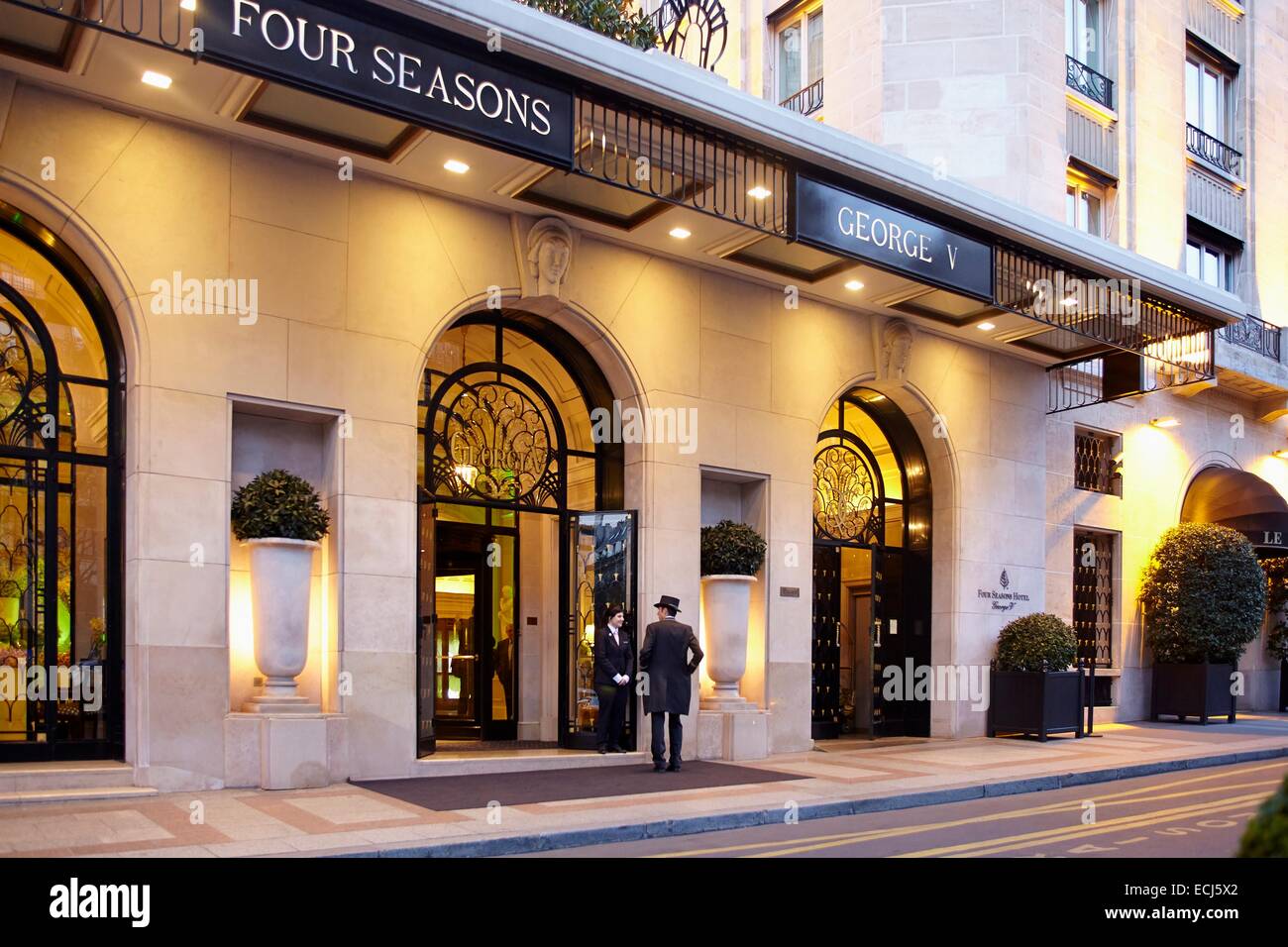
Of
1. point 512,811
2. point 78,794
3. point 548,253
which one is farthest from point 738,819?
point 548,253

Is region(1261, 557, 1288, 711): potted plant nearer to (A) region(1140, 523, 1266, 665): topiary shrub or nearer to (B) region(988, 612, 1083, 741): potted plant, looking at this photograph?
(A) region(1140, 523, 1266, 665): topiary shrub

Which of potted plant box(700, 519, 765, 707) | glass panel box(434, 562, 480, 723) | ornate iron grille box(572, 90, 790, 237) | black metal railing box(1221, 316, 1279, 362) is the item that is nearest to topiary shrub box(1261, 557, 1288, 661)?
black metal railing box(1221, 316, 1279, 362)

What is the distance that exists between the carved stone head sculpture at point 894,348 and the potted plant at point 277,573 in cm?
914

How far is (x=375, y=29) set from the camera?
1071cm

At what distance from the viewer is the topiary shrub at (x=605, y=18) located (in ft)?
47.2

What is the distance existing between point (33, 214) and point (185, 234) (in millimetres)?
1291

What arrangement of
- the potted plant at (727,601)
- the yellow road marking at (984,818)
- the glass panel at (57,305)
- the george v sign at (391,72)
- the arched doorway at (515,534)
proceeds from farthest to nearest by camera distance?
the potted plant at (727,601)
the arched doorway at (515,534)
the glass panel at (57,305)
the george v sign at (391,72)
the yellow road marking at (984,818)

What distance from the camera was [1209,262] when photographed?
992 inches

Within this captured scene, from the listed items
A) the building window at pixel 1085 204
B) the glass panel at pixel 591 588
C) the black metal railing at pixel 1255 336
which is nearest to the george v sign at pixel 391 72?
the glass panel at pixel 591 588

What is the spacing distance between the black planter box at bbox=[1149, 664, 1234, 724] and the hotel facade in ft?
1.47

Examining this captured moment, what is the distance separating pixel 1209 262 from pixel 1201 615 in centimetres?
829

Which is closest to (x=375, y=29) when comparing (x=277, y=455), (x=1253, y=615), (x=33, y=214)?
(x=33, y=214)

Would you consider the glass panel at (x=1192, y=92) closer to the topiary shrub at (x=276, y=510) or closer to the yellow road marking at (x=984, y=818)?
the yellow road marking at (x=984, y=818)
